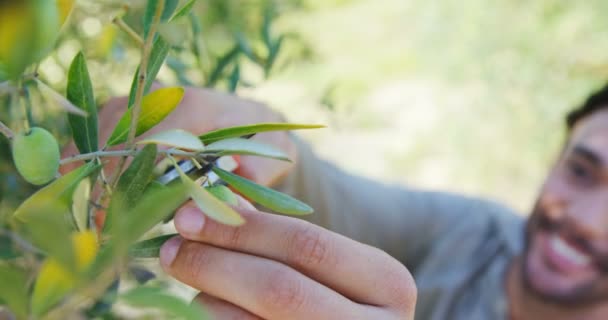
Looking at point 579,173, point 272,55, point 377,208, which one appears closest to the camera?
point 272,55

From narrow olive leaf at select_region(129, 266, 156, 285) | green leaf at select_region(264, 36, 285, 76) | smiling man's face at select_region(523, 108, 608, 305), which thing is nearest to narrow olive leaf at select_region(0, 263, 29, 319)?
narrow olive leaf at select_region(129, 266, 156, 285)

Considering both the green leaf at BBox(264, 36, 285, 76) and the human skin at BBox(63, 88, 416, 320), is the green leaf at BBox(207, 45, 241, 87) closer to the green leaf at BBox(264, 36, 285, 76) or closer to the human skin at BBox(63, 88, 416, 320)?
the green leaf at BBox(264, 36, 285, 76)

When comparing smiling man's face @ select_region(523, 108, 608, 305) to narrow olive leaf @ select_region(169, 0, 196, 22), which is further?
smiling man's face @ select_region(523, 108, 608, 305)

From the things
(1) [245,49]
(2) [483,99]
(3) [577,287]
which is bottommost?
(2) [483,99]

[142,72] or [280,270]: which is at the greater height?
[142,72]

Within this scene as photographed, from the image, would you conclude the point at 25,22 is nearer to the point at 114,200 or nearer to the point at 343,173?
the point at 114,200

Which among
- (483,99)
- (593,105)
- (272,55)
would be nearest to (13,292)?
(272,55)

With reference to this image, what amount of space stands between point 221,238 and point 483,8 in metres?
3.07

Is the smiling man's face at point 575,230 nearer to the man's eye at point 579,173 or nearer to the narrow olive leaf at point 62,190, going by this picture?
the man's eye at point 579,173

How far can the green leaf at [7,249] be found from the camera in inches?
15.3

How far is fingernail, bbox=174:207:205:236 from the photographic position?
281 millimetres

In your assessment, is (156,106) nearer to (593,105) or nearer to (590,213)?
(590,213)

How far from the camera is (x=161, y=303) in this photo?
0.53 feet

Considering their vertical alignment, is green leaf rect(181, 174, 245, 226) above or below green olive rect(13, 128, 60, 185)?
below
